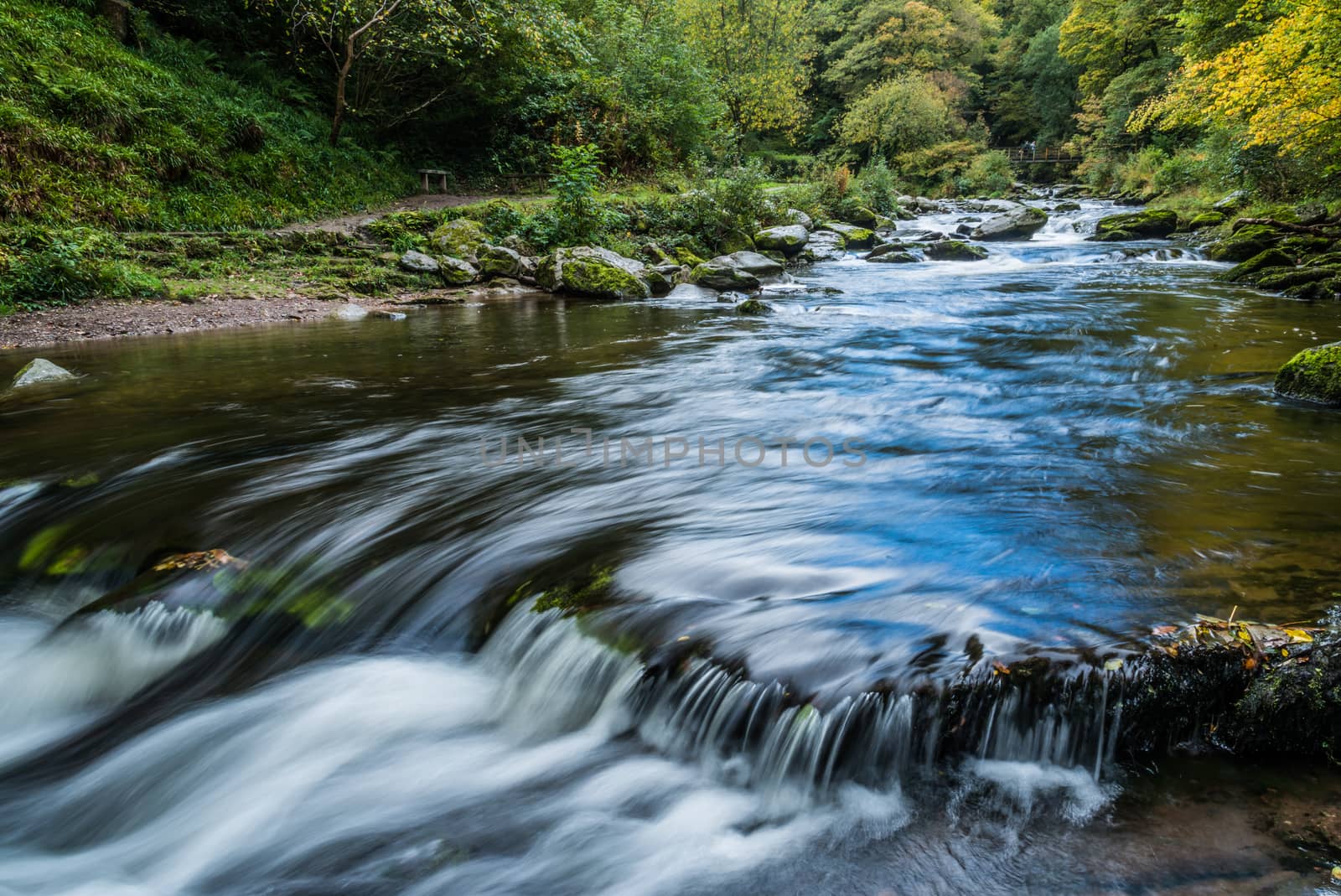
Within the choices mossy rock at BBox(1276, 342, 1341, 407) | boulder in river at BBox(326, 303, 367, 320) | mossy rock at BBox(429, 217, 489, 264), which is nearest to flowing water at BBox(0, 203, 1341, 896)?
mossy rock at BBox(1276, 342, 1341, 407)

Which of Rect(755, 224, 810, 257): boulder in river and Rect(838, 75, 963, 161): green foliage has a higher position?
Rect(838, 75, 963, 161): green foliage

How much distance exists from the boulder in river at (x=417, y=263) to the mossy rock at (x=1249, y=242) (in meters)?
15.8

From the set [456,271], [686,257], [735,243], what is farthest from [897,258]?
[456,271]

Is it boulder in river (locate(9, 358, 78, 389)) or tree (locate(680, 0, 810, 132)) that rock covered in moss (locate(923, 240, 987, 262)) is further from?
boulder in river (locate(9, 358, 78, 389))

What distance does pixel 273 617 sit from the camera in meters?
3.06

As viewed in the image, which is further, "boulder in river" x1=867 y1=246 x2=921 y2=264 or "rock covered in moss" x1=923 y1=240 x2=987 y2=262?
"boulder in river" x1=867 y1=246 x2=921 y2=264

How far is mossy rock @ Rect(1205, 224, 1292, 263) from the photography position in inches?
541

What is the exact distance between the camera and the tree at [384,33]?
15.0 m

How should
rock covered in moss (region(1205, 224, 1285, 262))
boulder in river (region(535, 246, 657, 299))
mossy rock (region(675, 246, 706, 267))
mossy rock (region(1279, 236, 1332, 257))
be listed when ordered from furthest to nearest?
1. mossy rock (region(675, 246, 706, 267))
2. rock covered in moss (region(1205, 224, 1285, 262))
3. boulder in river (region(535, 246, 657, 299))
4. mossy rock (region(1279, 236, 1332, 257))

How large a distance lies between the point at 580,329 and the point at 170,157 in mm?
8387

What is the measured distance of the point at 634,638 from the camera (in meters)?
2.56

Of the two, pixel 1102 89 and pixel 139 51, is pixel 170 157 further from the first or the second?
pixel 1102 89

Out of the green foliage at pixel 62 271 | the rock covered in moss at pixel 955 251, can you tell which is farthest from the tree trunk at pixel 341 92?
the rock covered in moss at pixel 955 251

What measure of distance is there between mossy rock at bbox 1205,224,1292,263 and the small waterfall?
16034mm
